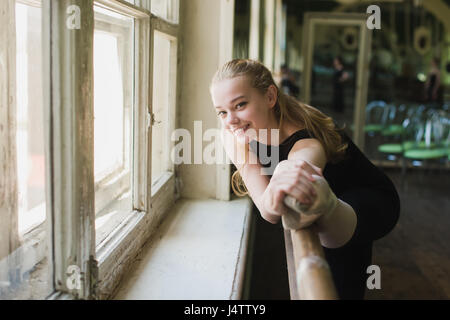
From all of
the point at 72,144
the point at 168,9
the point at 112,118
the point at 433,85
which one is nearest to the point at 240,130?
the point at 112,118

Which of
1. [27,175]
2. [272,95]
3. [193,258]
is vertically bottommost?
[193,258]

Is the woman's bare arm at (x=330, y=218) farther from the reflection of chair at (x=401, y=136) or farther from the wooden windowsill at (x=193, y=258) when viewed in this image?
the reflection of chair at (x=401, y=136)

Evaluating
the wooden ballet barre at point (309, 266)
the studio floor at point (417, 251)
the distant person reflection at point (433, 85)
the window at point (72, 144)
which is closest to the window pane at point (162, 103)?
the window at point (72, 144)

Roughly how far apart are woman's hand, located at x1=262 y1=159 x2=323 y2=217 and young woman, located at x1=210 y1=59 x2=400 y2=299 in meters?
0.17

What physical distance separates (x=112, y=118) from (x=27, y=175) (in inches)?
13.9

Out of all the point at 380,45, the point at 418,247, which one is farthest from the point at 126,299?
the point at 380,45

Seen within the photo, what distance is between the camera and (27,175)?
1227 millimetres

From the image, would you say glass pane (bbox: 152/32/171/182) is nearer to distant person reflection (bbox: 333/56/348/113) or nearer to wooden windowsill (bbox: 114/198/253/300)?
wooden windowsill (bbox: 114/198/253/300)

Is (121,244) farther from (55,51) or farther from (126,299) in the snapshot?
(55,51)

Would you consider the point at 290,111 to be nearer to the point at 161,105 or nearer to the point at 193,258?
the point at 193,258

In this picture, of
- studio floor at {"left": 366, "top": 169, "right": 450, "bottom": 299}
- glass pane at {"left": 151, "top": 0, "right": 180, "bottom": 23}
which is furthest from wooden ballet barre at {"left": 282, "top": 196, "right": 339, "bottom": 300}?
studio floor at {"left": 366, "top": 169, "right": 450, "bottom": 299}

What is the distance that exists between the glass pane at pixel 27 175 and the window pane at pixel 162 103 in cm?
76

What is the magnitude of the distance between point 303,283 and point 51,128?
58cm

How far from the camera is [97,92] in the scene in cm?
138
